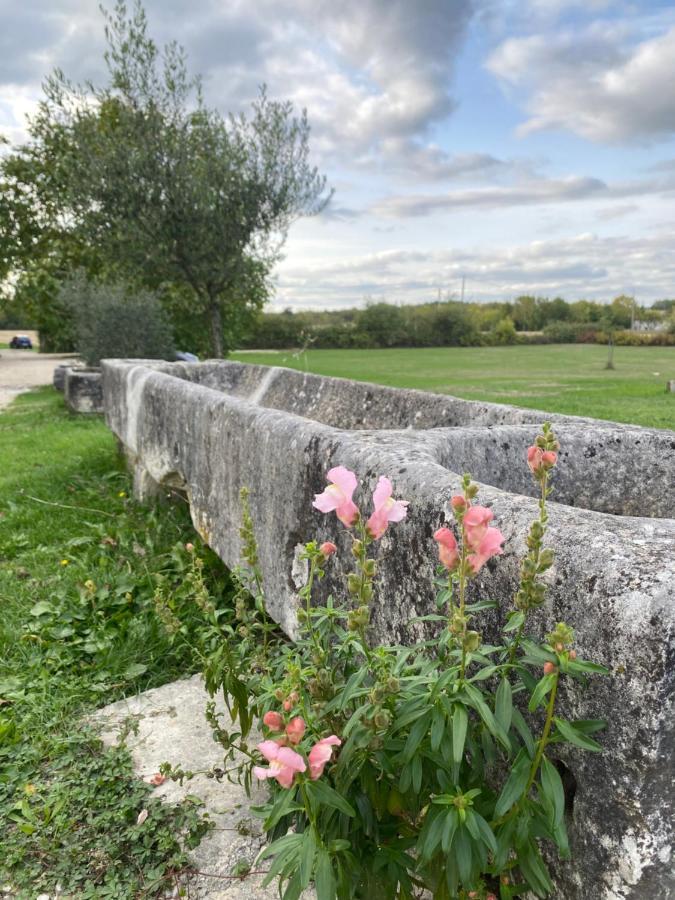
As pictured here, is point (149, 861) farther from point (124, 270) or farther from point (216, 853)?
point (124, 270)

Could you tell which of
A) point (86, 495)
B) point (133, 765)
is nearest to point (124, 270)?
point (86, 495)

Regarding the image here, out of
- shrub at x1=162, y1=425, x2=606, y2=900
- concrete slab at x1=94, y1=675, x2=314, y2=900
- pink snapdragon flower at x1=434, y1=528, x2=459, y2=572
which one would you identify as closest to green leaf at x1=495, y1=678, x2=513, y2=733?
shrub at x1=162, y1=425, x2=606, y2=900

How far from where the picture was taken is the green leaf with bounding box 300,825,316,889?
1.19 metres

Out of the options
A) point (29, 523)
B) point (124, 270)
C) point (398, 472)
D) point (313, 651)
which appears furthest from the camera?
point (124, 270)

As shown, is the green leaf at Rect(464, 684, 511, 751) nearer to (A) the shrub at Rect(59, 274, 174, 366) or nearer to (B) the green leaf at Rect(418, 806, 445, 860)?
(B) the green leaf at Rect(418, 806, 445, 860)

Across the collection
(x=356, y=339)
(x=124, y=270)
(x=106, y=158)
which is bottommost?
(x=356, y=339)

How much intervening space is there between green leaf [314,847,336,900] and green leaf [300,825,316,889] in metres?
0.02

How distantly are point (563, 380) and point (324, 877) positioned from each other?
61.2ft

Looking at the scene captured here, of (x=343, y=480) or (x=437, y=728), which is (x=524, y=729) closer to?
(x=437, y=728)

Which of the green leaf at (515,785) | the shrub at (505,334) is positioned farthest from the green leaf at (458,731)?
the shrub at (505,334)

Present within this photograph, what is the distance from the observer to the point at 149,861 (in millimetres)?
2033

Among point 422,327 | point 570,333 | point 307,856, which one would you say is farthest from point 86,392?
point 570,333

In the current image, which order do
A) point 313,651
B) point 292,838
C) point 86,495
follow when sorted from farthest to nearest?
point 86,495
point 313,651
point 292,838

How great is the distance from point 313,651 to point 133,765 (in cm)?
132
